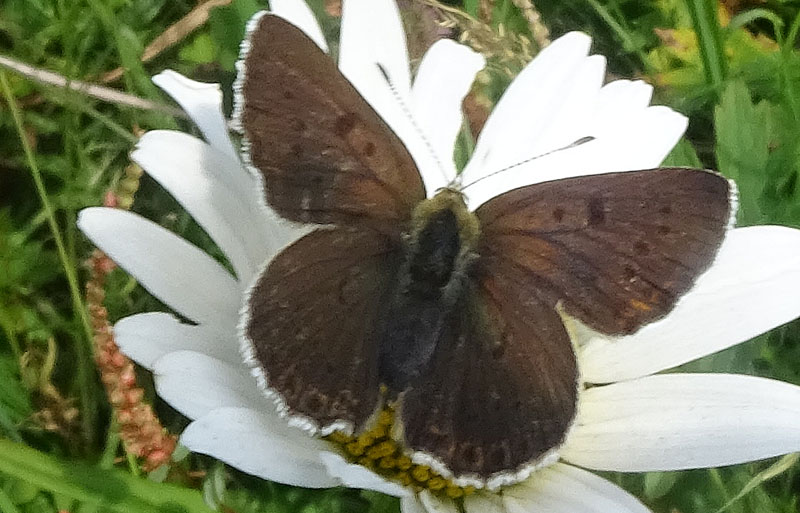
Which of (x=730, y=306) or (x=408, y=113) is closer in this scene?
(x=730, y=306)

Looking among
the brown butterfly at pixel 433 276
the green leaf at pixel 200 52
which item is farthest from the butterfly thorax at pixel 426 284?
the green leaf at pixel 200 52

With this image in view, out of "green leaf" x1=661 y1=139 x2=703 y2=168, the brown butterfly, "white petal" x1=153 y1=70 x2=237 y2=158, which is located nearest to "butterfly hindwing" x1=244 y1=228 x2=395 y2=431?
the brown butterfly

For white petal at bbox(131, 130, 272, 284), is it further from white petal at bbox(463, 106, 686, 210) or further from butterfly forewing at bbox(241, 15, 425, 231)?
white petal at bbox(463, 106, 686, 210)

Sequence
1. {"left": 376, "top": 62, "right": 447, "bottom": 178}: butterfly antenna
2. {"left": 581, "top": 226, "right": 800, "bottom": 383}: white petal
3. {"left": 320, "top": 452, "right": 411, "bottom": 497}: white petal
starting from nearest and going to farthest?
{"left": 320, "top": 452, "right": 411, "bottom": 497}: white petal, {"left": 581, "top": 226, "right": 800, "bottom": 383}: white petal, {"left": 376, "top": 62, "right": 447, "bottom": 178}: butterfly antenna

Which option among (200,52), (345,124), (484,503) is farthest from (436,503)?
(200,52)

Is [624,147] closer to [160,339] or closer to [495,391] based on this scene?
[495,391]

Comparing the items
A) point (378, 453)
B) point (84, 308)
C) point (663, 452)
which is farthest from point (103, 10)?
point (663, 452)

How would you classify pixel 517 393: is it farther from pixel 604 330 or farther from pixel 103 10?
pixel 103 10
